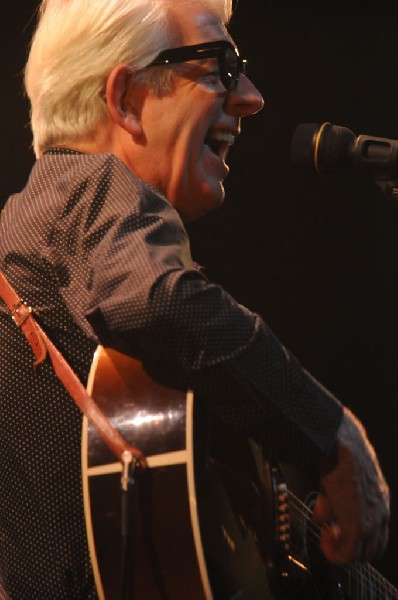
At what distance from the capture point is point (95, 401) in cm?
158

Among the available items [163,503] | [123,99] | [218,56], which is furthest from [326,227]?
[163,503]

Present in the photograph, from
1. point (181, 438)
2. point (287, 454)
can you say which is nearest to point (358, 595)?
point (287, 454)

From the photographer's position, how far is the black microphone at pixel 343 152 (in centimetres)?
187

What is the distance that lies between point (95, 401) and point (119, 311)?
25 cm

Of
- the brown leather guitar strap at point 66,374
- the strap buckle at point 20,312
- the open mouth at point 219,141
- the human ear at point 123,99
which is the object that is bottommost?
the brown leather guitar strap at point 66,374

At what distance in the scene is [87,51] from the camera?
1.87 metres

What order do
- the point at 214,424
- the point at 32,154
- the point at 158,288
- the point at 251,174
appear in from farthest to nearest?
1. the point at 251,174
2. the point at 32,154
3. the point at 214,424
4. the point at 158,288

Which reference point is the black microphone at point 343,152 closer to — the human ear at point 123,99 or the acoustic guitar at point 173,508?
the human ear at point 123,99

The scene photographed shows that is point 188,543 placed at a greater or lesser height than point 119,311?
lesser

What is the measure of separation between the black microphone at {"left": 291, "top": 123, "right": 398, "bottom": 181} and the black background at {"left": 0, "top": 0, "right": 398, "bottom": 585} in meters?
1.62

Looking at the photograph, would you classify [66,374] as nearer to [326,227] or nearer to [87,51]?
[87,51]

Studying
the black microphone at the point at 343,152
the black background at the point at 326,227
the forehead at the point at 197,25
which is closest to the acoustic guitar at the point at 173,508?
the black microphone at the point at 343,152

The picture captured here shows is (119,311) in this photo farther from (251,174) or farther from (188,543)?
(251,174)

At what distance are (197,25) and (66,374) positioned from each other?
91 cm
